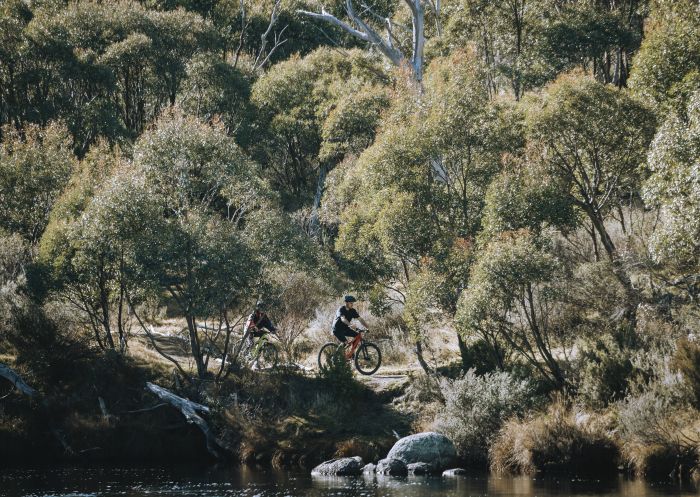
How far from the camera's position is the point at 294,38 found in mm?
67750

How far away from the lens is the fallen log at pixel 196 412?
87.0ft

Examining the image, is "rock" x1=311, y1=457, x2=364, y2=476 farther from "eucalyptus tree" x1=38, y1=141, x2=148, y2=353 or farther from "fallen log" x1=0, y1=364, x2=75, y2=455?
"eucalyptus tree" x1=38, y1=141, x2=148, y2=353

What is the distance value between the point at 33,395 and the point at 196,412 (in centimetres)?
553

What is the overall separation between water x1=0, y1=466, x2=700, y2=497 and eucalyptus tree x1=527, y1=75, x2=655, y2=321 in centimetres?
911

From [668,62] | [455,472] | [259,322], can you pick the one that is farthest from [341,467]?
[668,62]

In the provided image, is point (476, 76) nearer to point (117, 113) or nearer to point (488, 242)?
point (488, 242)

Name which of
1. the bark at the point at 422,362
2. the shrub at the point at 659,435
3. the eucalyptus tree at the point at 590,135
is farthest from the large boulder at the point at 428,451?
the eucalyptus tree at the point at 590,135

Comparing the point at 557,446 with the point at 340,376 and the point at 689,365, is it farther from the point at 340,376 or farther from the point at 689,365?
the point at 340,376

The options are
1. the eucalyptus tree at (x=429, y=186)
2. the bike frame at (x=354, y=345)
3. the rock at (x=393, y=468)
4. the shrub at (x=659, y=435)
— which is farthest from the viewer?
the eucalyptus tree at (x=429, y=186)

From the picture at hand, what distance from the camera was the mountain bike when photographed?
85.3 ft

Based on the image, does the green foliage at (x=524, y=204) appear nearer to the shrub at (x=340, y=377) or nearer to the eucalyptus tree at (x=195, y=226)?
the shrub at (x=340, y=377)

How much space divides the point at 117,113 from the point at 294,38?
68.3 ft

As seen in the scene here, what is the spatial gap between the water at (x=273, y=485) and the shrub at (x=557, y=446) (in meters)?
1.05

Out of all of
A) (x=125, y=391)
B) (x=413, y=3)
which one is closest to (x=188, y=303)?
(x=125, y=391)
